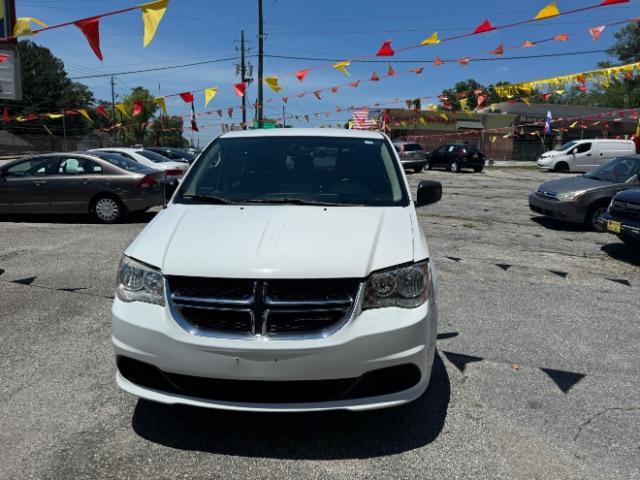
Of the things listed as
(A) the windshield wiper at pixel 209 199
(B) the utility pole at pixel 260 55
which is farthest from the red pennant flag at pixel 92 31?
(B) the utility pole at pixel 260 55

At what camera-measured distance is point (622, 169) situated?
997 cm

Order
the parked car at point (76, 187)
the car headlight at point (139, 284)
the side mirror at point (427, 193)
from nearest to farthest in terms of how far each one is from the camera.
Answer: the car headlight at point (139, 284) → the side mirror at point (427, 193) → the parked car at point (76, 187)

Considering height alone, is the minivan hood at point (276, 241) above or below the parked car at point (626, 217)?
above

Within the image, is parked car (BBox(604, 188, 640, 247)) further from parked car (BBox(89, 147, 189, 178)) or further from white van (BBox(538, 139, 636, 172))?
white van (BBox(538, 139, 636, 172))

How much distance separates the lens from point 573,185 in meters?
10.1

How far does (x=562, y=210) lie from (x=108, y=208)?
344 inches

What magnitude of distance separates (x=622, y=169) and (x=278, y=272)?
9564 millimetres

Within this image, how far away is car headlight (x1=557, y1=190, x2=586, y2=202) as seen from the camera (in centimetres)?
978

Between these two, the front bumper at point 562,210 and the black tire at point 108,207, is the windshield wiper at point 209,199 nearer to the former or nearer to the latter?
the black tire at point 108,207

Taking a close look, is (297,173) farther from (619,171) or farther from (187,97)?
(187,97)

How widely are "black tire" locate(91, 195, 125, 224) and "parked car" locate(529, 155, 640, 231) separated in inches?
330

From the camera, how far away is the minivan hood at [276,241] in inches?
106

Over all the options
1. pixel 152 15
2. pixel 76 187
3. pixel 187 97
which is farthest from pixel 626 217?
pixel 187 97

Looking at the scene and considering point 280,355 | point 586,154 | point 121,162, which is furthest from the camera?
point 586,154
